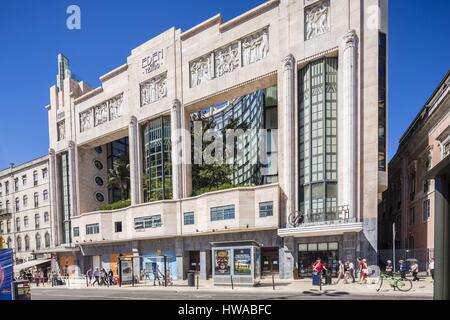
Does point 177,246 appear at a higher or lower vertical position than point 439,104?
lower

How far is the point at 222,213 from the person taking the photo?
28641 mm

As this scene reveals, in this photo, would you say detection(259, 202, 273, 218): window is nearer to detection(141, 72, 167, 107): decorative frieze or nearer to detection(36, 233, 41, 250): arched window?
detection(141, 72, 167, 107): decorative frieze

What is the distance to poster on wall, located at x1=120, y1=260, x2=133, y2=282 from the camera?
26.3 metres

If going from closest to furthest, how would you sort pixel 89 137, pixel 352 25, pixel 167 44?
pixel 352 25
pixel 167 44
pixel 89 137

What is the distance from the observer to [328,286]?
→ 780 inches

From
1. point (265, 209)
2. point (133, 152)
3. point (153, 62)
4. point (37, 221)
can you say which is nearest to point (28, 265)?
point (37, 221)

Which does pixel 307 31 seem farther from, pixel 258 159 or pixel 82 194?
pixel 82 194

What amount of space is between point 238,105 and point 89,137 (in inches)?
888

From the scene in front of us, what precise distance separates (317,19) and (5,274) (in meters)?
27.0

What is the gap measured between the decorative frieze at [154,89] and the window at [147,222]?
1359 centimetres

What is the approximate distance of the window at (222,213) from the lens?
2808 centimetres

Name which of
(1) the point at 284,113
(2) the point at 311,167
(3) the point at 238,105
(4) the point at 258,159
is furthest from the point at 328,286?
(3) the point at 238,105

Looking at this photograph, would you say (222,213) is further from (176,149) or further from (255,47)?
(255,47)

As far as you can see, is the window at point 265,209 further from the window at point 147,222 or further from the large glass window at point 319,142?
the window at point 147,222
